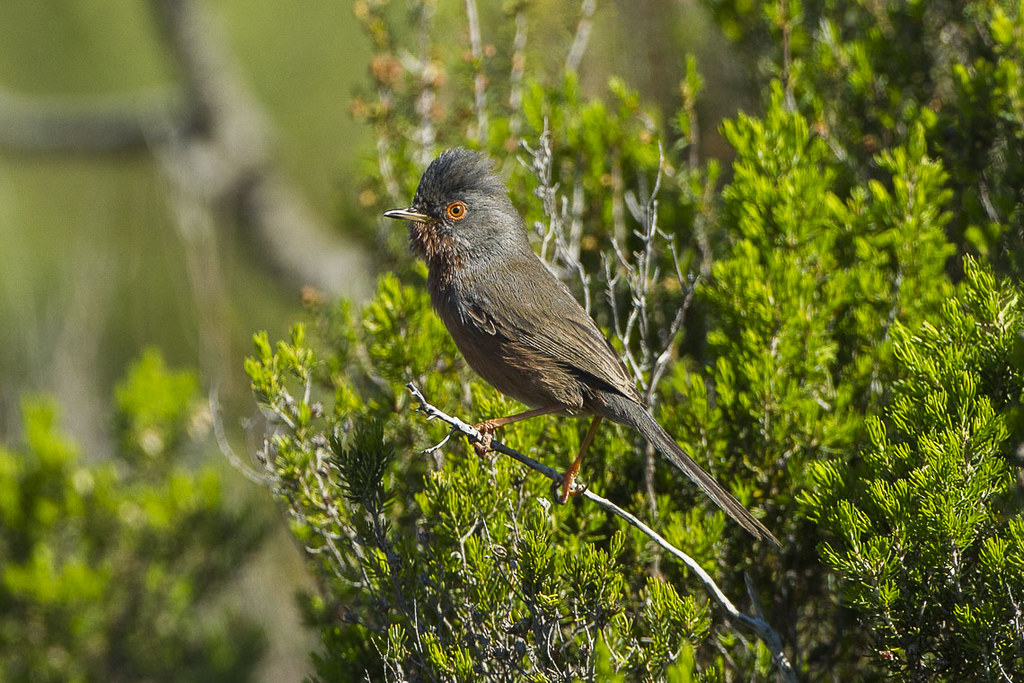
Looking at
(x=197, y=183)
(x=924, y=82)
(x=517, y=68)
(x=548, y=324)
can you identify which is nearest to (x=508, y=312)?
(x=548, y=324)

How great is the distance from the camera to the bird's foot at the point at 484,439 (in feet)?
8.93

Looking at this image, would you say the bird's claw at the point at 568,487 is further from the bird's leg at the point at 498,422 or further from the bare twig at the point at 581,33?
the bare twig at the point at 581,33

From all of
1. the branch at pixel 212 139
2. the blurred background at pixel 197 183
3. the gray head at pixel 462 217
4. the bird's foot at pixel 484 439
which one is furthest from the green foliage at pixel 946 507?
the branch at pixel 212 139

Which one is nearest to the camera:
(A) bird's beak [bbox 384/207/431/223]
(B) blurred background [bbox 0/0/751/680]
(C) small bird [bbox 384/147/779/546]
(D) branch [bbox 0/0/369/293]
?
(C) small bird [bbox 384/147/779/546]

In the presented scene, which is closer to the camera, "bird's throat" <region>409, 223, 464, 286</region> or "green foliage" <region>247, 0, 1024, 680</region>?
"green foliage" <region>247, 0, 1024, 680</region>

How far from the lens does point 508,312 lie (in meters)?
3.16

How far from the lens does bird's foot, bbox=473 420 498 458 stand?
272cm

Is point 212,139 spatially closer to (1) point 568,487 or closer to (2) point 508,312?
(2) point 508,312

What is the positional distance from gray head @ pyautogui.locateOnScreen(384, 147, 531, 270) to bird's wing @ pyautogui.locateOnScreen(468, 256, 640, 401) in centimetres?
15

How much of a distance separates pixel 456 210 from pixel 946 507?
194cm

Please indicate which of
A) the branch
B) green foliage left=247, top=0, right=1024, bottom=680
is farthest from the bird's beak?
the branch

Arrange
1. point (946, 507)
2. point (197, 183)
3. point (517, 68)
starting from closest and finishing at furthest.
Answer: point (946, 507) < point (517, 68) < point (197, 183)

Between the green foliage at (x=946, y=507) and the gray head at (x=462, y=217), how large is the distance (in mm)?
1434

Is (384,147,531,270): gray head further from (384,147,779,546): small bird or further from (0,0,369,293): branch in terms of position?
(0,0,369,293): branch
